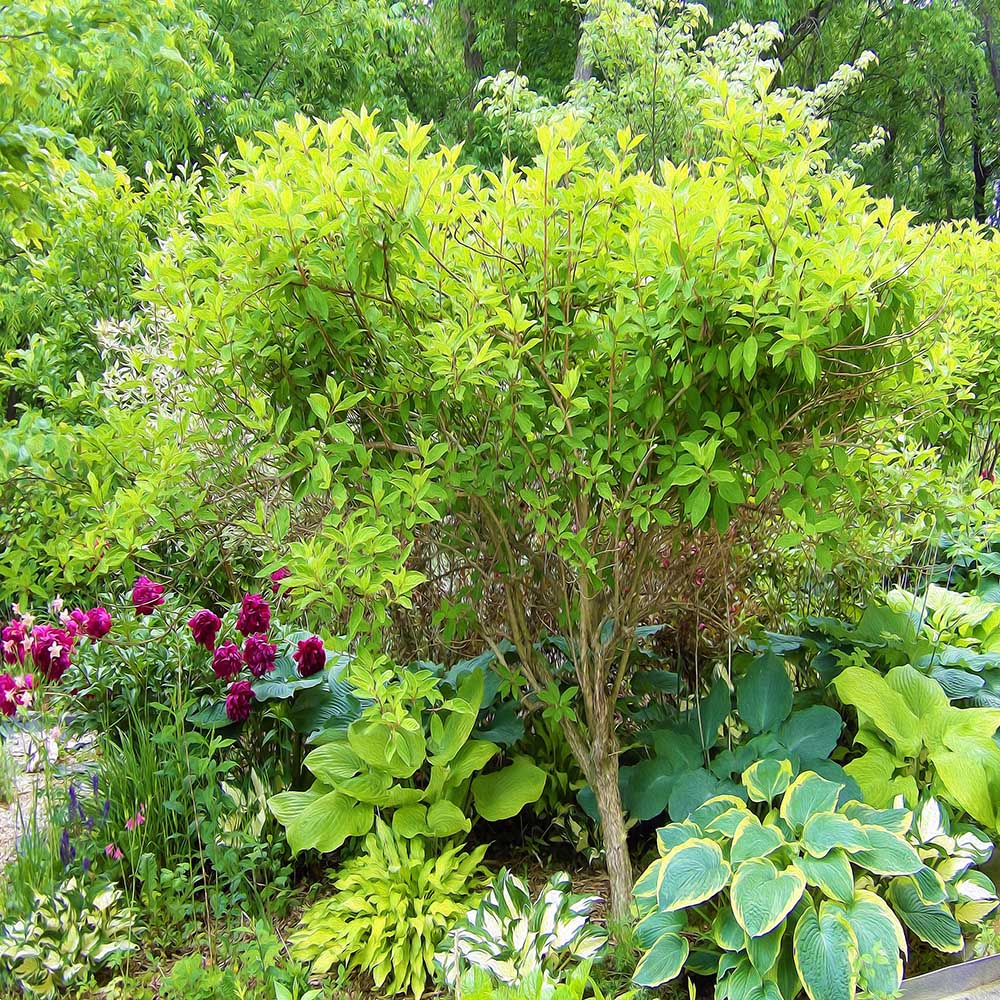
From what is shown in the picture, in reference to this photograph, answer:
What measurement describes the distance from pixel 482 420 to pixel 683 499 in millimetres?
591

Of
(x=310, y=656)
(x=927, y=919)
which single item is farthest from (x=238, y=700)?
(x=927, y=919)

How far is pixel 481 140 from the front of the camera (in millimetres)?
10312

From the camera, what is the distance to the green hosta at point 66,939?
2.38 metres

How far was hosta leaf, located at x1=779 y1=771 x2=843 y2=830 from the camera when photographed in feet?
7.64

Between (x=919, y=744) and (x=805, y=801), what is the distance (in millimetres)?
568

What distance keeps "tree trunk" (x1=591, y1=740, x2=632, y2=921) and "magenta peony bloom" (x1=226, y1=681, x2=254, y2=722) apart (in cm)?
117

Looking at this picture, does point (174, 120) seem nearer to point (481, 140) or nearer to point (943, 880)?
point (481, 140)

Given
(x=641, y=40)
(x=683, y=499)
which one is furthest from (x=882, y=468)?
(x=641, y=40)

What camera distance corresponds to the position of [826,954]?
2.04 metres

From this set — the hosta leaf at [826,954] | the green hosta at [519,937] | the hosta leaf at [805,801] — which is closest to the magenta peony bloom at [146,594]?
the green hosta at [519,937]

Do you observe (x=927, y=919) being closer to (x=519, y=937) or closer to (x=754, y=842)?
(x=754, y=842)

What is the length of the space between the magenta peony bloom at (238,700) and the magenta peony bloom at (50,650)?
55 centimetres

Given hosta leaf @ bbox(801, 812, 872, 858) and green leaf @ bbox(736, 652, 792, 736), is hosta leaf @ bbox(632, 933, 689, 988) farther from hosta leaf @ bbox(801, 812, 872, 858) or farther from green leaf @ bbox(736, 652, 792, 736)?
green leaf @ bbox(736, 652, 792, 736)

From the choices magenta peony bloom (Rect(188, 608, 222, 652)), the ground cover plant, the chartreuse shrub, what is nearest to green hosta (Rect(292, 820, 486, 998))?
the ground cover plant
